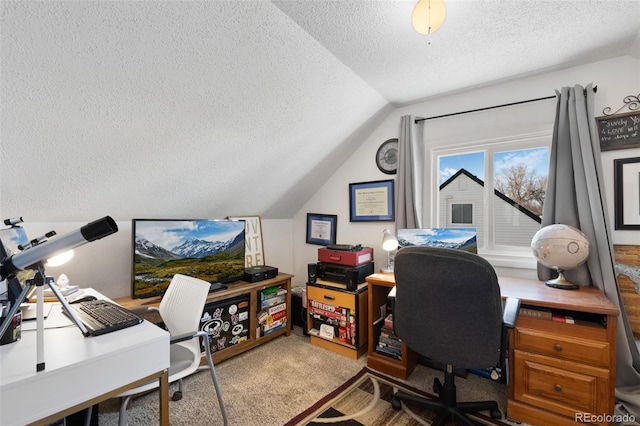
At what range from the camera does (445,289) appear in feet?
4.49

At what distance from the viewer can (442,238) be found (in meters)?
2.26

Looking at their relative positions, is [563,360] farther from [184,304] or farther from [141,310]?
[141,310]

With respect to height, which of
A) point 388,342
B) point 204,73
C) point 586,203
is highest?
point 204,73

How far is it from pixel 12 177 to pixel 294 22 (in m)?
1.72

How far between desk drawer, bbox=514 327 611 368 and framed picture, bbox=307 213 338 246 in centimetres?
191

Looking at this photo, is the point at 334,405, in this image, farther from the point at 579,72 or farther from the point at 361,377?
the point at 579,72

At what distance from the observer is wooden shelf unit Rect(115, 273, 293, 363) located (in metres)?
2.08

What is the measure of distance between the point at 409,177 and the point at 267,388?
2005 millimetres

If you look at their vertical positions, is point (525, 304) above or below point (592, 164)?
below

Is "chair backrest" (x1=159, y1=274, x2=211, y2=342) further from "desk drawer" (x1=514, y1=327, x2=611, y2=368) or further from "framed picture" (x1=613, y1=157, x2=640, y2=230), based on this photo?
"framed picture" (x1=613, y1=157, x2=640, y2=230)

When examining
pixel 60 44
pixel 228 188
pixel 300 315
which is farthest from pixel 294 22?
pixel 300 315

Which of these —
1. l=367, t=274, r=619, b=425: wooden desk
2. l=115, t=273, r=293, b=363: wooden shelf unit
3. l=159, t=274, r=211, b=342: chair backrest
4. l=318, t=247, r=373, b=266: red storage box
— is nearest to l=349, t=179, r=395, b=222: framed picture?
l=318, t=247, r=373, b=266: red storage box

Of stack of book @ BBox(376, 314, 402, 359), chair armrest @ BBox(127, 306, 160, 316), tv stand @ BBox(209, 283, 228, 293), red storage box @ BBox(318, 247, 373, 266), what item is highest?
red storage box @ BBox(318, 247, 373, 266)

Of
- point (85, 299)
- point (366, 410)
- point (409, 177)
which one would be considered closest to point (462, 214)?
point (409, 177)
